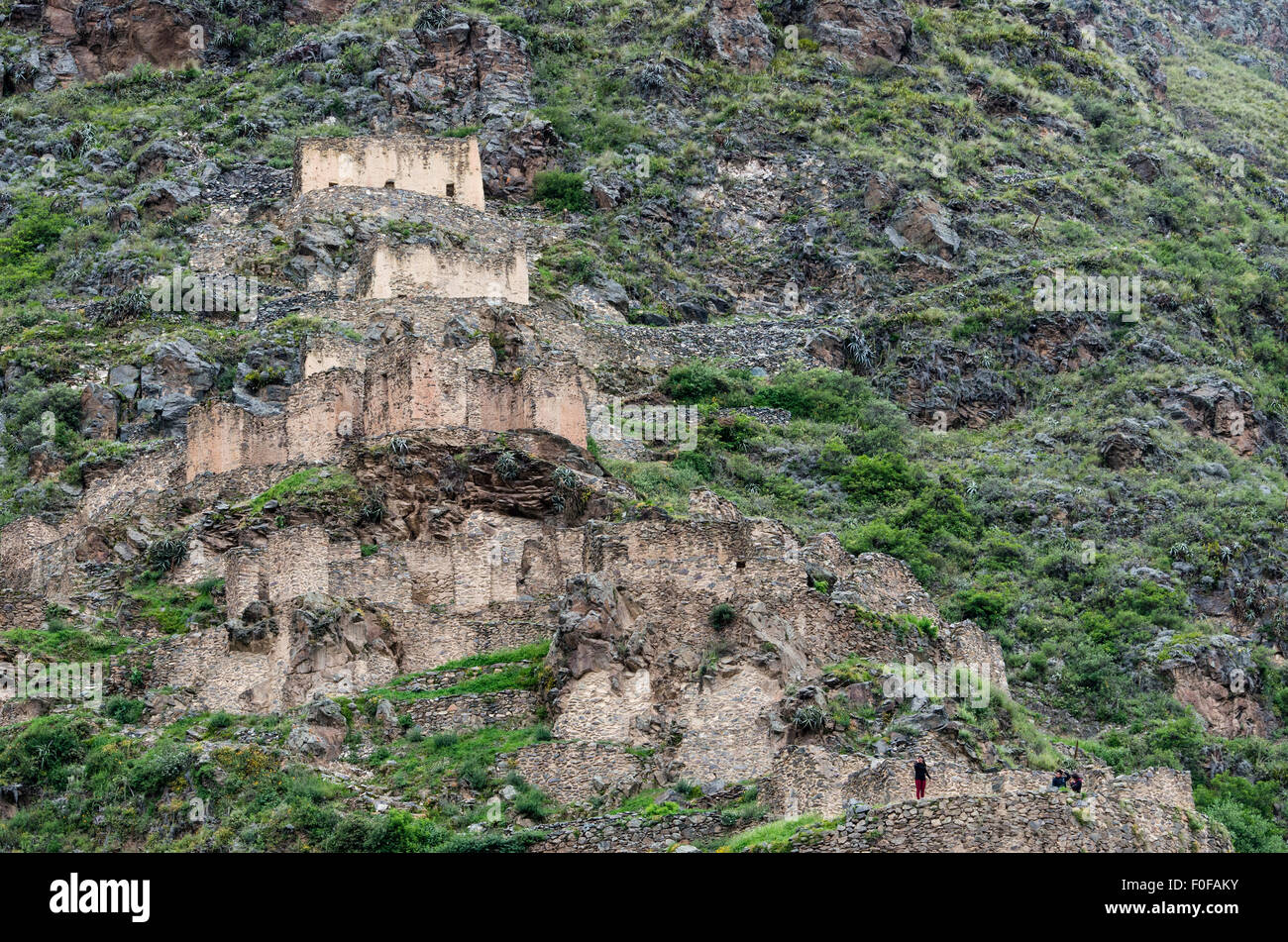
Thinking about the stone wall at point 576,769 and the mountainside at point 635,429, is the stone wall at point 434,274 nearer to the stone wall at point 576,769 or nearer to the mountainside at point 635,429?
the mountainside at point 635,429

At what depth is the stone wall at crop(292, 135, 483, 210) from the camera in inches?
2808

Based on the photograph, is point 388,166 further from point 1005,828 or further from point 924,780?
point 1005,828

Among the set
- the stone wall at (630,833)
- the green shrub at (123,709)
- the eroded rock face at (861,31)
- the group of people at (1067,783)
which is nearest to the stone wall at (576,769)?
the stone wall at (630,833)

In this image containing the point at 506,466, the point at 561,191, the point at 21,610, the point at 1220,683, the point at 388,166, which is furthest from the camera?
the point at 561,191

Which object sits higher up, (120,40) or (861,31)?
(120,40)

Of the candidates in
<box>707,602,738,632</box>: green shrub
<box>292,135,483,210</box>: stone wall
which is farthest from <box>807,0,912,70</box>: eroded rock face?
<box>707,602,738,632</box>: green shrub

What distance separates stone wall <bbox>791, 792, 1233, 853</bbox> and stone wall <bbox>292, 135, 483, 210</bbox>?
45550 mm

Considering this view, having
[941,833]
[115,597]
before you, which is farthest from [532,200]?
[941,833]

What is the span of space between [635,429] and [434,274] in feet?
21.8

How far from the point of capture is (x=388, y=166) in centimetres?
7138

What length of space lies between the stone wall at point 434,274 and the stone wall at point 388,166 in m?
9.75

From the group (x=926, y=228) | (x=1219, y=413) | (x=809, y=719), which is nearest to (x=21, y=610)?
(x=809, y=719)

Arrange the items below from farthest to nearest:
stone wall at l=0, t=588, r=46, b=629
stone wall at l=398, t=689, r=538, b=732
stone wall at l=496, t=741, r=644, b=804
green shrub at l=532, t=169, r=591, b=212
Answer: green shrub at l=532, t=169, r=591, b=212 < stone wall at l=0, t=588, r=46, b=629 < stone wall at l=398, t=689, r=538, b=732 < stone wall at l=496, t=741, r=644, b=804

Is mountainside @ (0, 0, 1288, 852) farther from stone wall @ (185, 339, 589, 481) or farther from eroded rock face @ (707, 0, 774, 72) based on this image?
eroded rock face @ (707, 0, 774, 72)
